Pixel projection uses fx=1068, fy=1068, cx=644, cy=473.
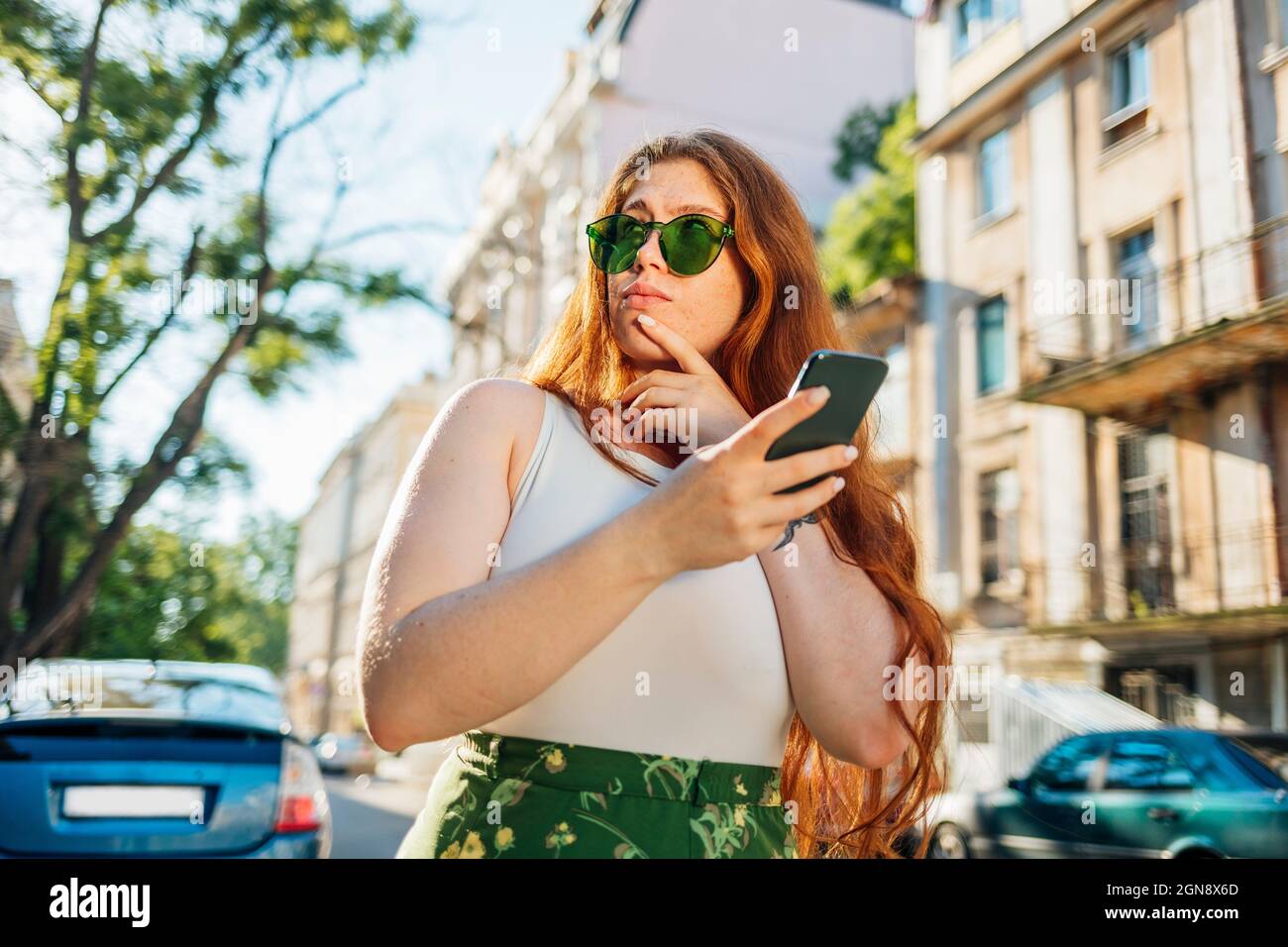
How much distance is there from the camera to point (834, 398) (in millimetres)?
654

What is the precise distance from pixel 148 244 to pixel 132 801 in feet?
12.3

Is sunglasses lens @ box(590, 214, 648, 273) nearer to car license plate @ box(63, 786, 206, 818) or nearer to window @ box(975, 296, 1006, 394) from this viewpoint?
car license plate @ box(63, 786, 206, 818)

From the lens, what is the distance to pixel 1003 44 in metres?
11.8

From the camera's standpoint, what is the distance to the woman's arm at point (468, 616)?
0.70 m

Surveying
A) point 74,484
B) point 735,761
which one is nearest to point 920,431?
point 74,484

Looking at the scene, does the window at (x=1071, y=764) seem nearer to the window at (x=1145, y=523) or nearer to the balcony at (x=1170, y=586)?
the balcony at (x=1170, y=586)

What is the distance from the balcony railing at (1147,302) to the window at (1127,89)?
3.69 feet

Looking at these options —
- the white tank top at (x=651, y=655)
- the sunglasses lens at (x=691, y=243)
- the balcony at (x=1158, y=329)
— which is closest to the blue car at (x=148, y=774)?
the white tank top at (x=651, y=655)

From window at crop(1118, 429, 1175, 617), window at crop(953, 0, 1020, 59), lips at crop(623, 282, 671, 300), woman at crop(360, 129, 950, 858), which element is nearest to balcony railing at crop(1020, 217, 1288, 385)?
window at crop(1118, 429, 1175, 617)

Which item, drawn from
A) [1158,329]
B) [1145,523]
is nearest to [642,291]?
[1158,329]

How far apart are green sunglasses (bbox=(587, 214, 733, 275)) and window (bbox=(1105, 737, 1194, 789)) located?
5382mm

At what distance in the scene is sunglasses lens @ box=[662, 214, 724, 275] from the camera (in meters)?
1.10
